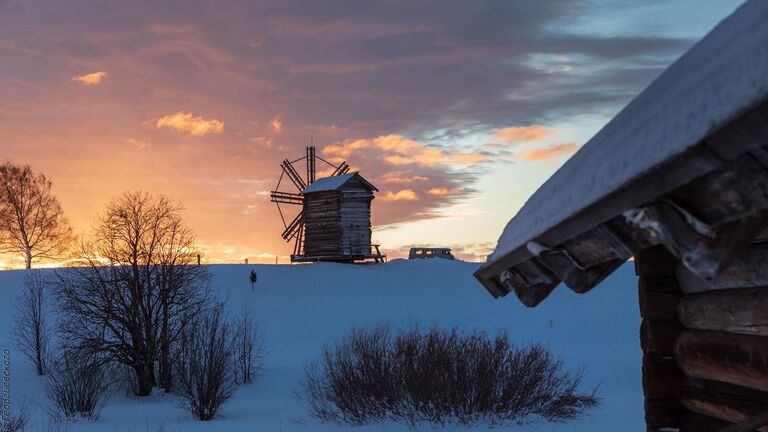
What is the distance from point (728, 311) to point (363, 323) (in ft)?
92.0

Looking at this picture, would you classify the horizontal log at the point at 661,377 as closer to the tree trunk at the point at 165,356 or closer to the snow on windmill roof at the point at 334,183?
the tree trunk at the point at 165,356

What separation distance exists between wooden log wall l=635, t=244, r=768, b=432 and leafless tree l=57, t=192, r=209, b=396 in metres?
18.3

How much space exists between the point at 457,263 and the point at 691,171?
146 ft

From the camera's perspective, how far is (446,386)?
15875mm

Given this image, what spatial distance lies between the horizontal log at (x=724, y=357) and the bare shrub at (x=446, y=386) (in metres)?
11.3

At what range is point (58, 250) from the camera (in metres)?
52.1

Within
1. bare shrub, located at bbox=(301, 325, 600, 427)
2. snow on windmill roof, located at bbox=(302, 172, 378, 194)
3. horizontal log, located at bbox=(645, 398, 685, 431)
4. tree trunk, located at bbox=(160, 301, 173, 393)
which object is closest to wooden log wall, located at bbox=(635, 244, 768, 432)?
horizontal log, located at bbox=(645, 398, 685, 431)

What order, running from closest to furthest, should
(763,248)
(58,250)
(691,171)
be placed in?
(691,171) → (763,248) → (58,250)

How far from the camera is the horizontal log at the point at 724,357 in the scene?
3.94 metres

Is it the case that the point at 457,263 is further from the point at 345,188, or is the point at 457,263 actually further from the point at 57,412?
the point at 57,412

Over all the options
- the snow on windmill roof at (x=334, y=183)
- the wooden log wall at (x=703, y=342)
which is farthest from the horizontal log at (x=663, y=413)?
the snow on windmill roof at (x=334, y=183)

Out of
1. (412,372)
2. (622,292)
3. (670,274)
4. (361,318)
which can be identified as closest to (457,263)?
(622,292)

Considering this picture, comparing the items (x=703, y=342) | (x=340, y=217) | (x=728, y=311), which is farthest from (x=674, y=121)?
(x=340, y=217)

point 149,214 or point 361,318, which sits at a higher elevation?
point 149,214
